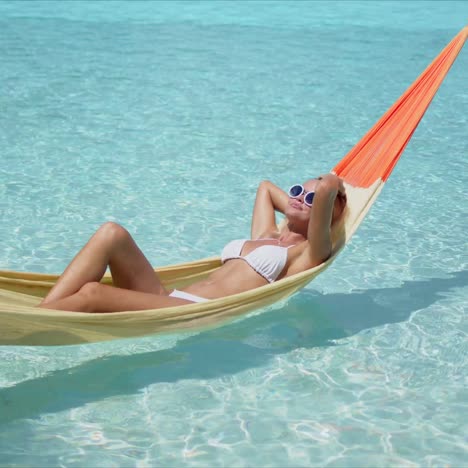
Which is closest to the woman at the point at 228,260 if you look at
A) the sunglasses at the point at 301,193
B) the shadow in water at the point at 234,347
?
the sunglasses at the point at 301,193

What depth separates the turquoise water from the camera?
323 cm

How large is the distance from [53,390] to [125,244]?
1.99ft

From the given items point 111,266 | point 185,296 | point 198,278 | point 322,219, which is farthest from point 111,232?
point 322,219

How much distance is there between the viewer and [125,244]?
3539mm

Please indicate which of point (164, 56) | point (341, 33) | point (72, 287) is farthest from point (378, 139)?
point (341, 33)

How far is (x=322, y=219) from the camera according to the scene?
12.1 feet

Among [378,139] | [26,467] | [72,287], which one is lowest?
[26,467]

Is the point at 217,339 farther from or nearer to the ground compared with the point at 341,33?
nearer to the ground

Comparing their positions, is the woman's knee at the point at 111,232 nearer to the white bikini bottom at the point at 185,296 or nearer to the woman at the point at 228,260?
the woman at the point at 228,260

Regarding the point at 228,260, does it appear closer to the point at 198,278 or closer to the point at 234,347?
the point at 198,278

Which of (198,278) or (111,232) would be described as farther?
(198,278)

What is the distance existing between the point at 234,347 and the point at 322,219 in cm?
66

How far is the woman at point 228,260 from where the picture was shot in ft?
11.1

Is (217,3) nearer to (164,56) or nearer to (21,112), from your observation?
(164,56)
